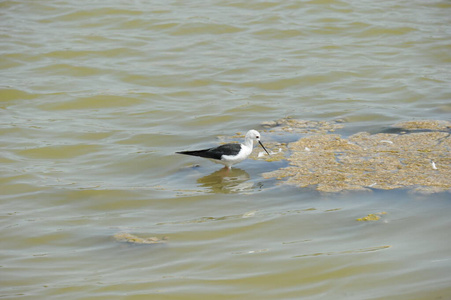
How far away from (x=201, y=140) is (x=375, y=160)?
101 inches

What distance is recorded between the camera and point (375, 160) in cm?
702

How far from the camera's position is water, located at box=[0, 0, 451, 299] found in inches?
184

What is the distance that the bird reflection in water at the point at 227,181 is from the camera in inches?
267

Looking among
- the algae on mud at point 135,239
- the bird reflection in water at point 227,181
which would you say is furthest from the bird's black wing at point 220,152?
the algae on mud at point 135,239

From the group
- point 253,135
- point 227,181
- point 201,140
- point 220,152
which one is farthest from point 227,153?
point 201,140

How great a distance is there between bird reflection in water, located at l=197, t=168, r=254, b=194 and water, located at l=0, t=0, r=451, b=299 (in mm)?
28

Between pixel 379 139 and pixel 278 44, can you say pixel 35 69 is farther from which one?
pixel 379 139

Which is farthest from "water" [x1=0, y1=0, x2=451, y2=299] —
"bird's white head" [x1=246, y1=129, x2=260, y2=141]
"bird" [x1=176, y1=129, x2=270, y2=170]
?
"bird's white head" [x1=246, y1=129, x2=260, y2=141]

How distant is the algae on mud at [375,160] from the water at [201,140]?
27 centimetres

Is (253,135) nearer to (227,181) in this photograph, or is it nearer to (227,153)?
(227,153)

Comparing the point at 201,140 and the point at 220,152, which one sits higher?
the point at 220,152

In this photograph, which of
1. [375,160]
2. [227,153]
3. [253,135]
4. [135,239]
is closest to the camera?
[135,239]

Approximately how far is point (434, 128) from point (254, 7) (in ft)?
29.0

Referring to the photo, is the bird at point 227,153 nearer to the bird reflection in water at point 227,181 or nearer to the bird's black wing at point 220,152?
the bird's black wing at point 220,152
